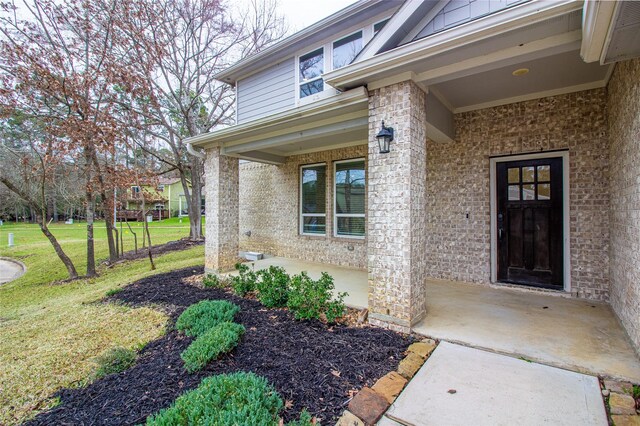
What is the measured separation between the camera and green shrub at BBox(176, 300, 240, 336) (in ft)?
12.1

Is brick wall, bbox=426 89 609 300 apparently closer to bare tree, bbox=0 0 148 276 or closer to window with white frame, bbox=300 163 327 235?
window with white frame, bbox=300 163 327 235

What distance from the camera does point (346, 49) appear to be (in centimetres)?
659

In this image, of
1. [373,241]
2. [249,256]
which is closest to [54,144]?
[249,256]

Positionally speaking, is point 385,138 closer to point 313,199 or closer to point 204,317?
point 204,317

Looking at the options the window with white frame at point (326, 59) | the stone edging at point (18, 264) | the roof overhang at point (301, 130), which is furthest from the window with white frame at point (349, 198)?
the stone edging at point (18, 264)

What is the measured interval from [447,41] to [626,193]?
2.58m

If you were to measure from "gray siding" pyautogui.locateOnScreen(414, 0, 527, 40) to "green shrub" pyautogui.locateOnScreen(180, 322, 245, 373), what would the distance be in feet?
14.7

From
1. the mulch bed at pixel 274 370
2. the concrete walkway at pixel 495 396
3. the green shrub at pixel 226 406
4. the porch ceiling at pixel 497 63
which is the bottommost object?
the mulch bed at pixel 274 370

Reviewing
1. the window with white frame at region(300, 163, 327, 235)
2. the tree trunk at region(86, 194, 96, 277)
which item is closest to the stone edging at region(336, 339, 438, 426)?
the window with white frame at region(300, 163, 327, 235)

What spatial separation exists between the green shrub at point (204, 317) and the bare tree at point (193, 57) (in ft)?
33.4

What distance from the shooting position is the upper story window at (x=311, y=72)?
696 centimetres

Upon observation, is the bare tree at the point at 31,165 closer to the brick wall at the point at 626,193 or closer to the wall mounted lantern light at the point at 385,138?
the wall mounted lantern light at the point at 385,138

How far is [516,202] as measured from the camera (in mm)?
5102

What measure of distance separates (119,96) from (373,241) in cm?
1238
